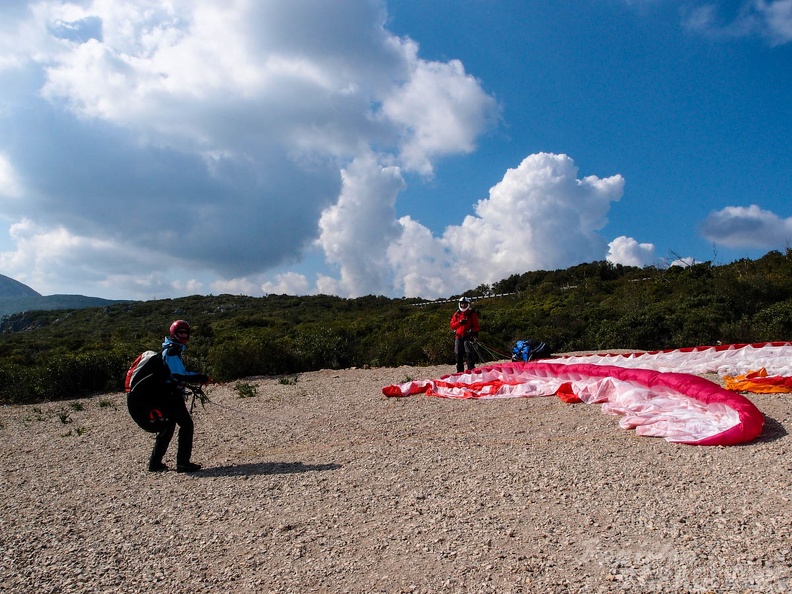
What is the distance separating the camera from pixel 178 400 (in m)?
6.06

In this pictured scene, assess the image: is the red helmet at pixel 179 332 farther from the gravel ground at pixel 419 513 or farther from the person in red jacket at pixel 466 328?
the person in red jacket at pixel 466 328

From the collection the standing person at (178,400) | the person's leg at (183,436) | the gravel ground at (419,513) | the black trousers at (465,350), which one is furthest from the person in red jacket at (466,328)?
the person's leg at (183,436)

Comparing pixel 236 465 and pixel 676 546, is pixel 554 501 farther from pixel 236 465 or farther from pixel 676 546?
pixel 236 465

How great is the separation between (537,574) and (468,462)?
2259mm

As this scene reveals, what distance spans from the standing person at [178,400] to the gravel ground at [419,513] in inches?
6.9

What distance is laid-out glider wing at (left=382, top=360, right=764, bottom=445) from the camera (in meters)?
5.71

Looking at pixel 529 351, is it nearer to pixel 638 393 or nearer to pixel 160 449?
pixel 638 393

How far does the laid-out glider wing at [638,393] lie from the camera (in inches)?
225

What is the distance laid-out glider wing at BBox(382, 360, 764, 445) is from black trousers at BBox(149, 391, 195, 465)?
14.4ft

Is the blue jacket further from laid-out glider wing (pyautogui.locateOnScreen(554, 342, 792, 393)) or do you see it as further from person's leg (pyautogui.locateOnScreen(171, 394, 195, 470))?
laid-out glider wing (pyautogui.locateOnScreen(554, 342, 792, 393))

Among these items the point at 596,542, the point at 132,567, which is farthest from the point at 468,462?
the point at 132,567

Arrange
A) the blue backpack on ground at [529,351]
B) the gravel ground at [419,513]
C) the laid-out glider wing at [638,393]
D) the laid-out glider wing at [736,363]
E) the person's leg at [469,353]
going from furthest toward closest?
the blue backpack on ground at [529,351], the person's leg at [469,353], the laid-out glider wing at [736,363], the laid-out glider wing at [638,393], the gravel ground at [419,513]

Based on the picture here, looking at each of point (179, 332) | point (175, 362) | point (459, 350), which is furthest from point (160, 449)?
point (459, 350)

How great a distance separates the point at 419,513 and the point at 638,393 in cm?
401
